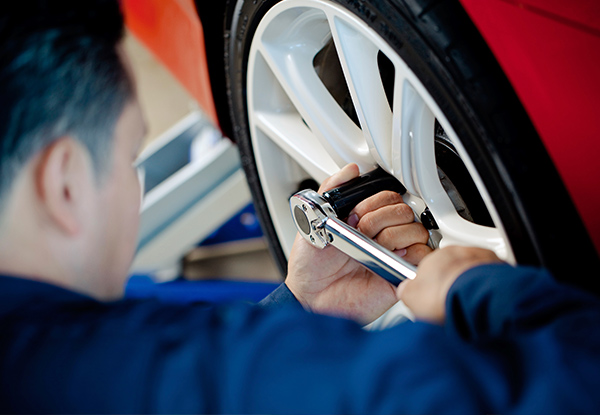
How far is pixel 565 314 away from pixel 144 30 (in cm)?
151

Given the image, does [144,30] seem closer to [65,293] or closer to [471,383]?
[65,293]

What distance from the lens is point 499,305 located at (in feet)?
1.42

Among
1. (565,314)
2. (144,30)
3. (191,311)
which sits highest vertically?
(144,30)

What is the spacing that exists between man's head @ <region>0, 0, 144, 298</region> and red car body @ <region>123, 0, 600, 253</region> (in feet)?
1.30

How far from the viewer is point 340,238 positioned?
2.35 ft

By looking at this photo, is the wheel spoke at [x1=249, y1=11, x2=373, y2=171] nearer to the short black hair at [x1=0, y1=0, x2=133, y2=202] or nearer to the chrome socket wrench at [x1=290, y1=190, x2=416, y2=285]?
the chrome socket wrench at [x1=290, y1=190, x2=416, y2=285]

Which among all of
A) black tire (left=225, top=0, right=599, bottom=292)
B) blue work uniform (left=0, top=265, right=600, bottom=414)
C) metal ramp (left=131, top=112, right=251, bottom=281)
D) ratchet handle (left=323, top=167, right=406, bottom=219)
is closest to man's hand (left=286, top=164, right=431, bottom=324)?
ratchet handle (left=323, top=167, right=406, bottom=219)

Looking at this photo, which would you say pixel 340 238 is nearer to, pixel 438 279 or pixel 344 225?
pixel 344 225

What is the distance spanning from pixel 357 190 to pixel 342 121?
19 centimetres

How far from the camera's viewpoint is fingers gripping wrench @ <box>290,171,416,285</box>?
66cm

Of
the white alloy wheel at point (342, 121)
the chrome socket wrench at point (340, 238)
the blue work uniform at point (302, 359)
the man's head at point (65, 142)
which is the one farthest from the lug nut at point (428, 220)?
the man's head at point (65, 142)

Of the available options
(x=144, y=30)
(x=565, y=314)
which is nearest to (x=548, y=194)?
(x=565, y=314)

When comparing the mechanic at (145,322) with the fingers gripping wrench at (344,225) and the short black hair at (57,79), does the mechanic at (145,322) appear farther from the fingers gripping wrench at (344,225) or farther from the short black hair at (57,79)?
the fingers gripping wrench at (344,225)

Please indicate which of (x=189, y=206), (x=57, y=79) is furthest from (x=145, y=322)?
(x=189, y=206)
